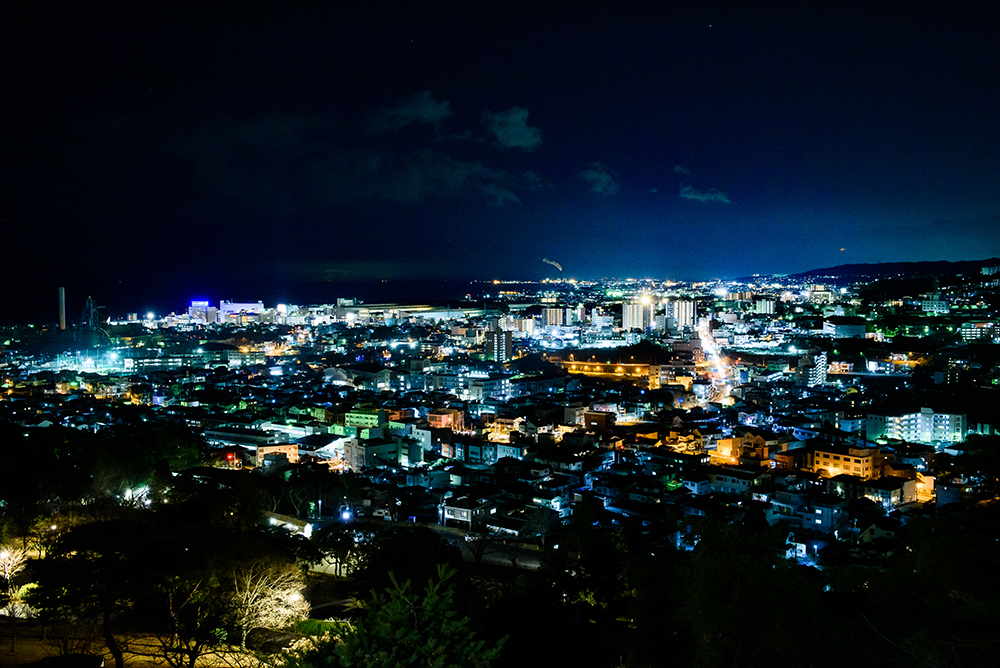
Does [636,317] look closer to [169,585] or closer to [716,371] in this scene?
[716,371]

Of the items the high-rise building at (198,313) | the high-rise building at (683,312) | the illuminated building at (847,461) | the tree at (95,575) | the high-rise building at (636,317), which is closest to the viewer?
the tree at (95,575)

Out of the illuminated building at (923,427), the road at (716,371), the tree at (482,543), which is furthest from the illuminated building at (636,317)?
the tree at (482,543)

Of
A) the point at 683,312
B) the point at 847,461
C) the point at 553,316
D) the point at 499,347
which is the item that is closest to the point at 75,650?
the point at 847,461

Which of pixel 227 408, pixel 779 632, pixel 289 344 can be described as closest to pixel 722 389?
pixel 227 408

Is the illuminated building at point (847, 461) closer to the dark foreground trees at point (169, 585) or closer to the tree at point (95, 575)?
the dark foreground trees at point (169, 585)

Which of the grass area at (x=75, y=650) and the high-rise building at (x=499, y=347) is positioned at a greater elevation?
the high-rise building at (x=499, y=347)

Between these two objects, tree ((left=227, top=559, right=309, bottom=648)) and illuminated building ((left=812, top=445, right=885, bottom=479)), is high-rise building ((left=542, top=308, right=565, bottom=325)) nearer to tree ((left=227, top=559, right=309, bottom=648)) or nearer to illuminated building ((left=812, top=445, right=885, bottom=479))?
illuminated building ((left=812, top=445, right=885, bottom=479))
